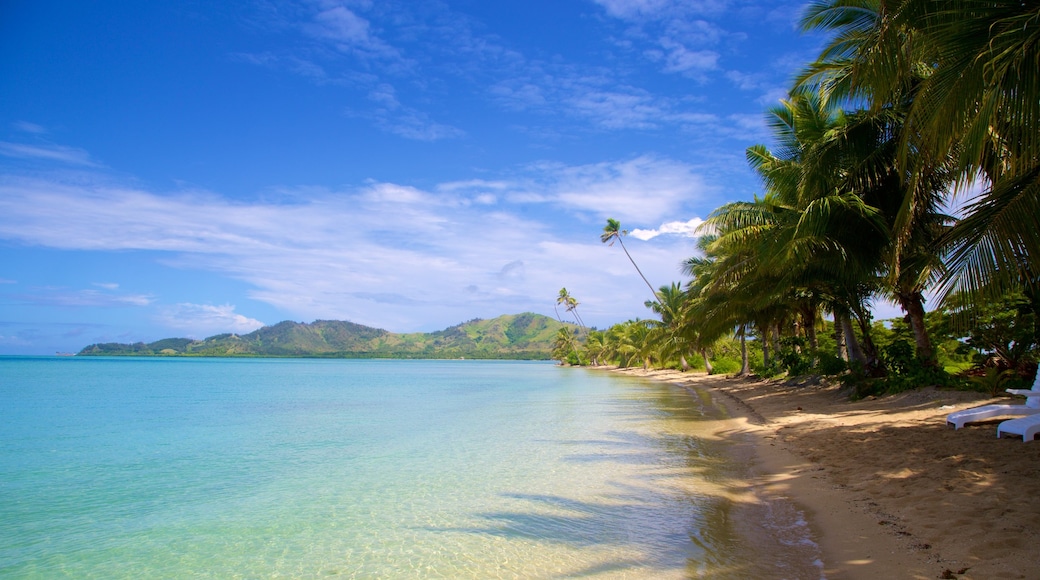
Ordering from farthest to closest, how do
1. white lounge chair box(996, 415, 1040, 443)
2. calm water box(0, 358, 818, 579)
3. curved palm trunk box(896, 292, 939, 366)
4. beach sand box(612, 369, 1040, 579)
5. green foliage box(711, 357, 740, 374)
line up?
green foliage box(711, 357, 740, 374) < curved palm trunk box(896, 292, 939, 366) < white lounge chair box(996, 415, 1040, 443) < calm water box(0, 358, 818, 579) < beach sand box(612, 369, 1040, 579)

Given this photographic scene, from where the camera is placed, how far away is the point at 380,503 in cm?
752

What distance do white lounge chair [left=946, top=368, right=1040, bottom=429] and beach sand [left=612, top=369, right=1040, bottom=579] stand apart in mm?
132

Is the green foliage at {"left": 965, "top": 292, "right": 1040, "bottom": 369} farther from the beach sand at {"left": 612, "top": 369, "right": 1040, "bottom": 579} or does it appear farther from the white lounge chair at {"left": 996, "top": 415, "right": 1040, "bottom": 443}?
the white lounge chair at {"left": 996, "top": 415, "right": 1040, "bottom": 443}

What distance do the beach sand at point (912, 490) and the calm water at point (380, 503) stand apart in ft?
1.89

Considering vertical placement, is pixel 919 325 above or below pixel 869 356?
above

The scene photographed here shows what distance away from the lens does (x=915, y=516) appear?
5.18 m

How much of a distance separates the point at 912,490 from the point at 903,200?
13.6ft

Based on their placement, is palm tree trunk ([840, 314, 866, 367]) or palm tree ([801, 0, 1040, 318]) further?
palm tree trunk ([840, 314, 866, 367])

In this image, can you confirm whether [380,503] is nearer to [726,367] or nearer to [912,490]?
[912,490]

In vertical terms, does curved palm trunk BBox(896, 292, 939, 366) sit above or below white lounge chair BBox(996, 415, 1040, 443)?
above

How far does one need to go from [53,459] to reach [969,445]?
15947 millimetres

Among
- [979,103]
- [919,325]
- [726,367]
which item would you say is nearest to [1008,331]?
[919,325]

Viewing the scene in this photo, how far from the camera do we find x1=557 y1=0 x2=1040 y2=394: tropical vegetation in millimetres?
4699

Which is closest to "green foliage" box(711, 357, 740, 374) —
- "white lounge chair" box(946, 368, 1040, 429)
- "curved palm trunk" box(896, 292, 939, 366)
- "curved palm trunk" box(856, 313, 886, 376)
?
"curved palm trunk" box(856, 313, 886, 376)
